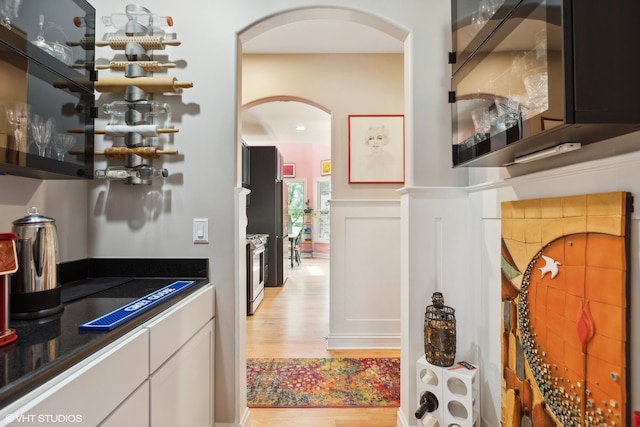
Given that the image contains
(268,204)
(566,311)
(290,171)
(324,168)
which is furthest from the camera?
(290,171)

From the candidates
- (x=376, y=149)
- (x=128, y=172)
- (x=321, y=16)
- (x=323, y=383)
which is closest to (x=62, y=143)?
(x=128, y=172)

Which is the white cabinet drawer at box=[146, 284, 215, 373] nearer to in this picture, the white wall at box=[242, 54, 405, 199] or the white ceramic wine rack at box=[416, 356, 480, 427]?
the white ceramic wine rack at box=[416, 356, 480, 427]

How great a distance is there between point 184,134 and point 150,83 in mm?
283

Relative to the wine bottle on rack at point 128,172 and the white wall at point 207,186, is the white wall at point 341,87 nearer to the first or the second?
the white wall at point 207,186

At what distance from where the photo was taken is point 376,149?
300cm

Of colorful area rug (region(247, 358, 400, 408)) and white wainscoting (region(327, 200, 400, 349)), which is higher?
white wainscoting (region(327, 200, 400, 349))

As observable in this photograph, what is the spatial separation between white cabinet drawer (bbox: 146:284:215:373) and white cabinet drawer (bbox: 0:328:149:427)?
0.05 meters

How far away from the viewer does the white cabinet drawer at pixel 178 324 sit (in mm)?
1063

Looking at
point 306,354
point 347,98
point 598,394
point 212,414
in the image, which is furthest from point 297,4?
point 306,354

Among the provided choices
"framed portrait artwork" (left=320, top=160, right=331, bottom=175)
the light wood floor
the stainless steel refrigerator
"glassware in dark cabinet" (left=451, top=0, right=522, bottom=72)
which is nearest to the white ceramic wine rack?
the light wood floor

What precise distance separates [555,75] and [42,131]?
1.66m

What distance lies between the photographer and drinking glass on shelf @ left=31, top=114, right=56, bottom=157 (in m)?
1.11

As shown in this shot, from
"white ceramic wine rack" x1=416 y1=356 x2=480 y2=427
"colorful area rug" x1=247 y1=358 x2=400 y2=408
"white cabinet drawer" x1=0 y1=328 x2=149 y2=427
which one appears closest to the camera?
"white cabinet drawer" x1=0 y1=328 x2=149 y2=427

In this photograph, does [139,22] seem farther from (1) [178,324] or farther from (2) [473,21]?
(2) [473,21]
